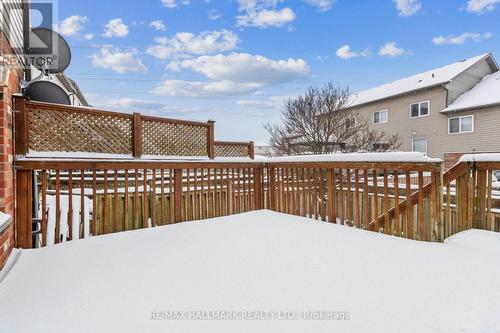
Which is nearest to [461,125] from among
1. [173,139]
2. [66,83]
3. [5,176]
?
[173,139]

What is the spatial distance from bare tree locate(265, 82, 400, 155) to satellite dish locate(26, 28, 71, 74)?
919 cm

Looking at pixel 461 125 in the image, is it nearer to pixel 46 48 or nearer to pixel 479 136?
pixel 479 136

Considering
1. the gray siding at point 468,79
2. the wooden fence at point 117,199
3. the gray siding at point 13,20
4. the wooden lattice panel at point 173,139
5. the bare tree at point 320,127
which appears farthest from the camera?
the gray siding at point 468,79

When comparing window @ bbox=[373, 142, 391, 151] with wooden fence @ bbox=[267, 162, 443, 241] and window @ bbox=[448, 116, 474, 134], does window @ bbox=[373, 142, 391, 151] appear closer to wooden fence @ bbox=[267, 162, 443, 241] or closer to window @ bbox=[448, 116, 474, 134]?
window @ bbox=[448, 116, 474, 134]

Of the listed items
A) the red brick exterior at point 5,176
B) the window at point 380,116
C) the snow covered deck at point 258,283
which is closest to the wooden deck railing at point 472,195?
the snow covered deck at point 258,283

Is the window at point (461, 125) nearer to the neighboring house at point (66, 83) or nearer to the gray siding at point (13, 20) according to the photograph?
the neighboring house at point (66, 83)

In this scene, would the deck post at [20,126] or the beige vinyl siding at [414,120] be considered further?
the beige vinyl siding at [414,120]

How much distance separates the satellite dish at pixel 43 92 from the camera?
4.58 meters

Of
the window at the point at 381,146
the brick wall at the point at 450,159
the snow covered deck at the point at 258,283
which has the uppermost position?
the window at the point at 381,146

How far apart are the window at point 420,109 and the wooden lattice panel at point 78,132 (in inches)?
617

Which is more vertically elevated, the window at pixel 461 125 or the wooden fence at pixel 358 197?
the window at pixel 461 125

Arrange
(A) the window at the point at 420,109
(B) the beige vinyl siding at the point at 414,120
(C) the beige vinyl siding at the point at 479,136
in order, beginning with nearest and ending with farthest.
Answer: (C) the beige vinyl siding at the point at 479,136 → (B) the beige vinyl siding at the point at 414,120 → (A) the window at the point at 420,109

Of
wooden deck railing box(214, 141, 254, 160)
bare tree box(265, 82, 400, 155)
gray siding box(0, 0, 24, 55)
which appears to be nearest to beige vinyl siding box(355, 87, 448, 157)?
bare tree box(265, 82, 400, 155)

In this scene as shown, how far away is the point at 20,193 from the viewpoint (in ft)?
9.45
